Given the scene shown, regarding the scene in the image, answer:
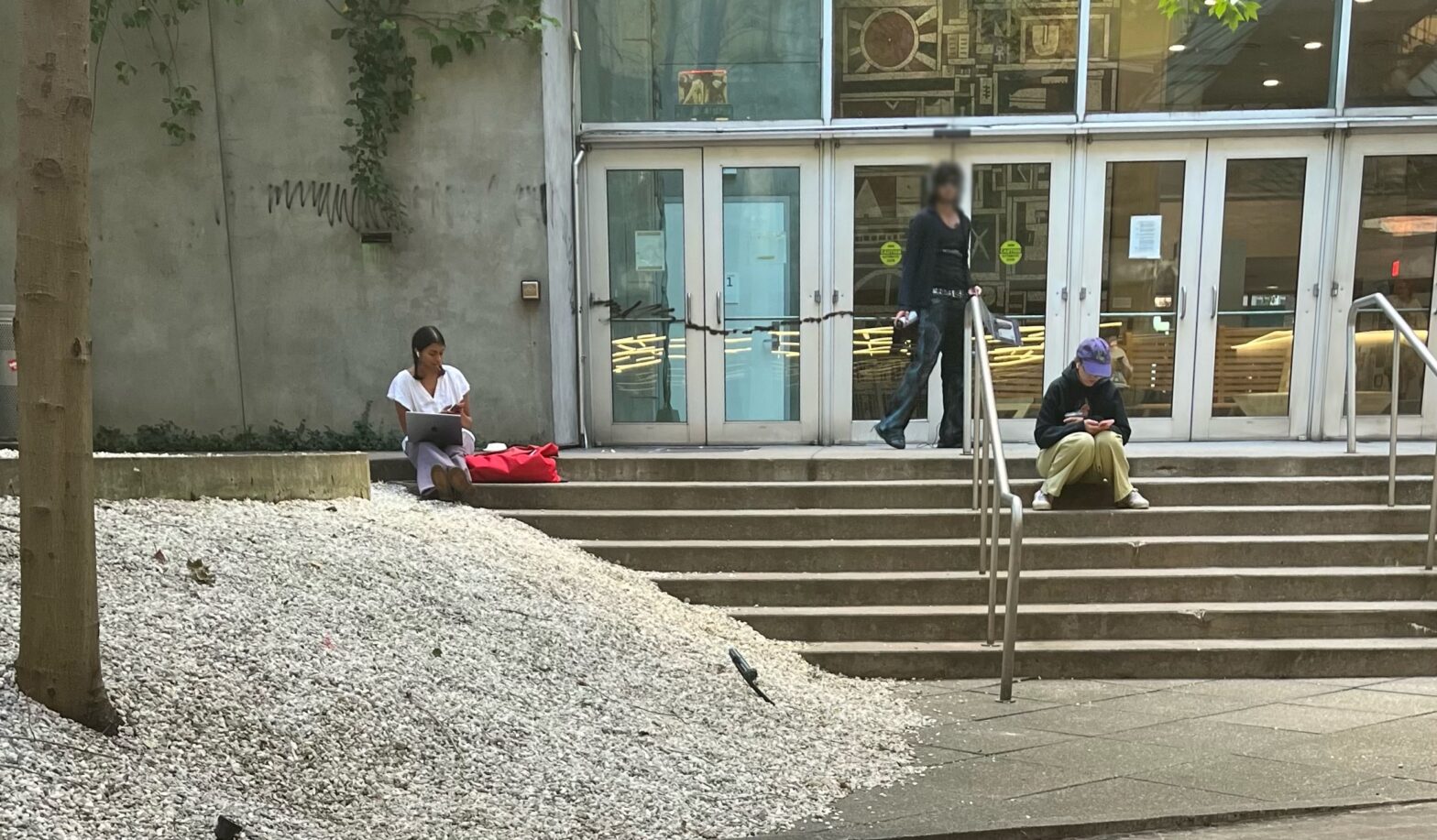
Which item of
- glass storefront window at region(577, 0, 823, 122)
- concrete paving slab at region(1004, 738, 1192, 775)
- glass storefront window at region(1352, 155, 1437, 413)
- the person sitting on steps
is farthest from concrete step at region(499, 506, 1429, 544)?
glass storefront window at region(577, 0, 823, 122)

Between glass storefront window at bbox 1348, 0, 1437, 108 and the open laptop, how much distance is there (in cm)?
744

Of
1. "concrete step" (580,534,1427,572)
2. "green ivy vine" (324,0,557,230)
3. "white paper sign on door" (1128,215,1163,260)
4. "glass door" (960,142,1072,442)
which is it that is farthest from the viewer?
"white paper sign on door" (1128,215,1163,260)

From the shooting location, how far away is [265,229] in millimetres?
7500


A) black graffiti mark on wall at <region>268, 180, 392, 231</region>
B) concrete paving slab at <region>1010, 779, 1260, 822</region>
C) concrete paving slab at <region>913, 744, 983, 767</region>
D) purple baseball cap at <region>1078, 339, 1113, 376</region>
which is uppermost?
black graffiti mark on wall at <region>268, 180, 392, 231</region>

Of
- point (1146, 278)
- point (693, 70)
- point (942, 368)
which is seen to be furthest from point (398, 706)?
point (1146, 278)

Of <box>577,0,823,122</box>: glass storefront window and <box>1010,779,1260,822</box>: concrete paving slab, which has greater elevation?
<box>577,0,823,122</box>: glass storefront window

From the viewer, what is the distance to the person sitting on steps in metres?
5.78

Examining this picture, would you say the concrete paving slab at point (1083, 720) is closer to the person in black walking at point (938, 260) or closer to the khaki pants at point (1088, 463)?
the khaki pants at point (1088, 463)

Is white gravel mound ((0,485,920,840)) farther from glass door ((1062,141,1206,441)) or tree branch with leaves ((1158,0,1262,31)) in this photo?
glass door ((1062,141,1206,441))

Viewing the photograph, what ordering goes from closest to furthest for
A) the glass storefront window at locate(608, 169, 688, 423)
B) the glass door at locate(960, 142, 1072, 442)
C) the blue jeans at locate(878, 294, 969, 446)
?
the blue jeans at locate(878, 294, 969, 446) < the glass door at locate(960, 142, 1072, 442) < the glass storefront window at locate(608, 169, 688, 423)

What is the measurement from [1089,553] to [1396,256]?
173 inches

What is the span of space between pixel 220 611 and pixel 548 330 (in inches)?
159

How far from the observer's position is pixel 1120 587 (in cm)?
550

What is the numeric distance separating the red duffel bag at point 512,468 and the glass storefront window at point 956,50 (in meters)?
3.16
